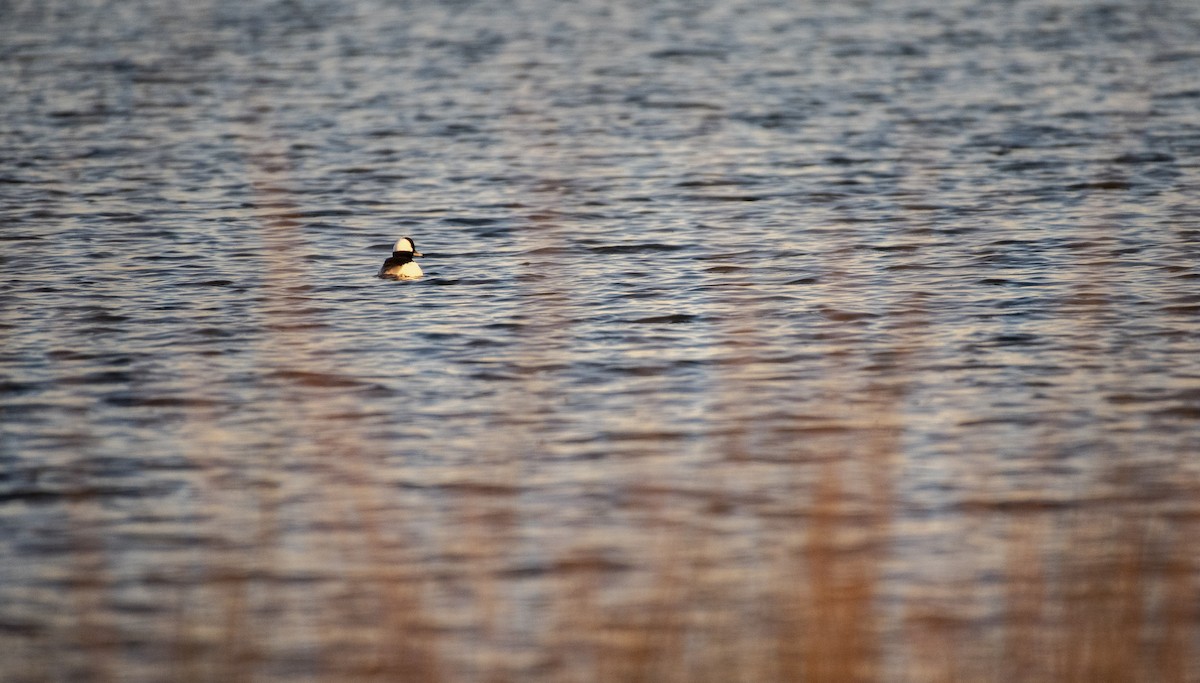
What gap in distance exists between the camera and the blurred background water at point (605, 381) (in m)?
6.62

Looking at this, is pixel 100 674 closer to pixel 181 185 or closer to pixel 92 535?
pixel 92 535

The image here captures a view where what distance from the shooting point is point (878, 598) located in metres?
7.10

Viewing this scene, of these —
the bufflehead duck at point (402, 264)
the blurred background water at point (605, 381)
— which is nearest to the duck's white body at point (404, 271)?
the bufflehead duck at point (402, 264)

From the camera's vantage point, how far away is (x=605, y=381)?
10.4m

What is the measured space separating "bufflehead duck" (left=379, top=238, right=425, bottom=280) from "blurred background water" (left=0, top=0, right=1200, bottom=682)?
0.44 ft

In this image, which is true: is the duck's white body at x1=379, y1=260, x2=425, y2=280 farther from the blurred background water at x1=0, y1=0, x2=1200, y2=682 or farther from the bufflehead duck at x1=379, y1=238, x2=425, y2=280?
the blurred background water at x1=0, y1=0, x2=1200, y2=682

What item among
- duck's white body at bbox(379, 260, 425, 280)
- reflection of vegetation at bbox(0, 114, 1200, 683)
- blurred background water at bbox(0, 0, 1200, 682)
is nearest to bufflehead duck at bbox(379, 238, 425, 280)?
duck's white body at bbox(379, 260, 425, 280)

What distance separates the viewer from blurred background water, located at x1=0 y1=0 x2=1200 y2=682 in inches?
261

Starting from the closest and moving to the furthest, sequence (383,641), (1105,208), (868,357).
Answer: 1. (383,641)
2. (868,357)
3. (1105,208)

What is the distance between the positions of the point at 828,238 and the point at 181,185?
6408 millimetres

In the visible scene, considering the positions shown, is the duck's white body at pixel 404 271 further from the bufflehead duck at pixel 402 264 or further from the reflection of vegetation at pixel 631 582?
the reflection of vegetation at pixel 631 582

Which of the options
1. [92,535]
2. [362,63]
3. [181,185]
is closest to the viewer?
[92,535]

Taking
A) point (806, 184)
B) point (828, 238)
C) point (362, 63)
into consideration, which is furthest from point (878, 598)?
point (362, 63)

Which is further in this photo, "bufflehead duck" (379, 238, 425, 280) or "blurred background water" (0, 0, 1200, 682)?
"bufflehead duck" (379, 238, 425, 280)
